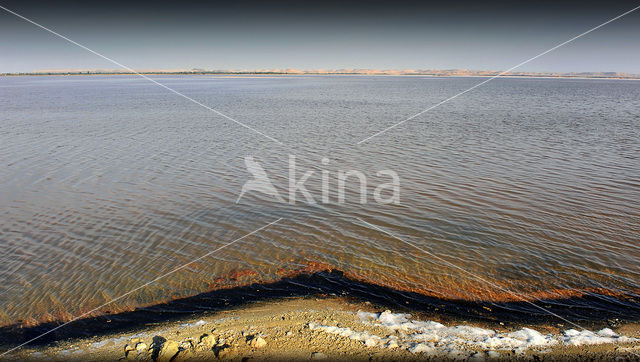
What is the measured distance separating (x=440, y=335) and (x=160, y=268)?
6.27 m

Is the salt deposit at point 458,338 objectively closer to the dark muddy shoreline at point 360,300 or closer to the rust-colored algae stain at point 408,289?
the dark muddy shoreline at point 360,300

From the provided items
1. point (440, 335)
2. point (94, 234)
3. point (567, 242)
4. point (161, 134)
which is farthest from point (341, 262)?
point (161, 134)

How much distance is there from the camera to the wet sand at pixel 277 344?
5.34 m

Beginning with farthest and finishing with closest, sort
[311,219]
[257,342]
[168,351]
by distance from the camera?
1. [311,219]
2. [257,342]
3. [168,351]

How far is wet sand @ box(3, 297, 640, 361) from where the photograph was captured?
17.5 feet

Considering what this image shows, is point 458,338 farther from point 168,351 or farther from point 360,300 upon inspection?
point 168,351

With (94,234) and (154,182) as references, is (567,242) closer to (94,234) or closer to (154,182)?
(94,234)

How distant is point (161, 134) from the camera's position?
25797mm

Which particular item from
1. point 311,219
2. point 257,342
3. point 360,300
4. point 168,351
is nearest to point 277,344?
point 257,342

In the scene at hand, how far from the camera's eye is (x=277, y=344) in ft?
18.4

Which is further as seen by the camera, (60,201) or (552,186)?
(552,186)

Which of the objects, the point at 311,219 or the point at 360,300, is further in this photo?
the point at 311,219

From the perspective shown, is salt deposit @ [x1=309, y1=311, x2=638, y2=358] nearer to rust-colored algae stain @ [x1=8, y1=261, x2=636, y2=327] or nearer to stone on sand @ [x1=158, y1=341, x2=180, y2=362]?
rust-colored algae stain @ [x1=8, y1=261, x2=636, y2=327]

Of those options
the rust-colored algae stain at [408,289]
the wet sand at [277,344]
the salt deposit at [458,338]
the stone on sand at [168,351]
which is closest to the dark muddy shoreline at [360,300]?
the rust-colored algae stain at [408,289]
